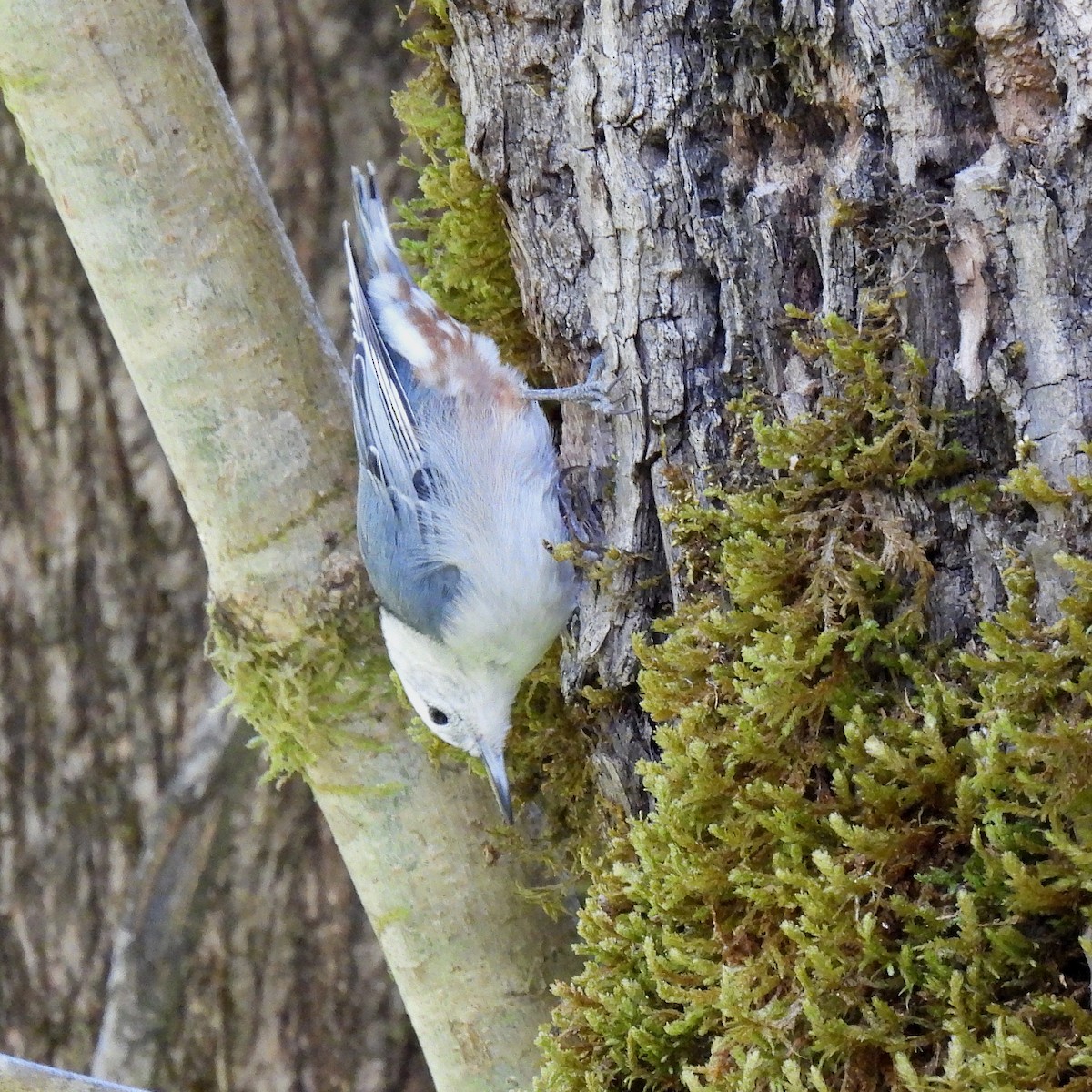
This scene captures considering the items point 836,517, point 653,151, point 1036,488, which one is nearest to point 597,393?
point 653,151

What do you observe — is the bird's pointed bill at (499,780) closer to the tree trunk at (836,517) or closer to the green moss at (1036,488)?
the tree trunk at (836,517)

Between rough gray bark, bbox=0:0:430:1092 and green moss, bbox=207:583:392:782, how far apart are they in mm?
1439

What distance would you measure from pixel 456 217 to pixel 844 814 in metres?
1.27

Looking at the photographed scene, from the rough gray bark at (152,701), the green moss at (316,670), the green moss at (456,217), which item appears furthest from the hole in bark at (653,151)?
the rough gray bark at (152,701)

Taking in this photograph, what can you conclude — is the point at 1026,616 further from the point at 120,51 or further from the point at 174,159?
the point at 120,51

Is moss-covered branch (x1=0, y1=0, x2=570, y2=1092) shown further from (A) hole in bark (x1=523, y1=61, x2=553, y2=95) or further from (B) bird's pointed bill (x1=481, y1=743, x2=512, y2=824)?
(A) hole in bark (x1=523, y1=61, x2=553, y2=95)

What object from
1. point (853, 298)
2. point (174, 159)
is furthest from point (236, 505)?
point (853, 298)

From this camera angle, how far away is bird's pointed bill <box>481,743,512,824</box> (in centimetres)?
205

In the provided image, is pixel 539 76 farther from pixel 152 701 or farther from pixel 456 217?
pixel 152 701

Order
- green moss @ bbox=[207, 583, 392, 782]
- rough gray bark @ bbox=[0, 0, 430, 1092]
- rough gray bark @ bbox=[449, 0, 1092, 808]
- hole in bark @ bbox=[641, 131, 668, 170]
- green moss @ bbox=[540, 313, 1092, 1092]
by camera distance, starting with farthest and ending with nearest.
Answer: rough gray bark @ bbox=[0, 0, 430, 1092] → green moss @ bbox=[207, 583, 392, 782] → hole in bark @ bbox=[641, 131, 668, 170] → rough gray bark @ bbox=[449, 0, 1092, 808] → green moss @ bbox=[540, 313, 1092, 1092]

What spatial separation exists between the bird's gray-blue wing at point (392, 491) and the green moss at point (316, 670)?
0.28 ft

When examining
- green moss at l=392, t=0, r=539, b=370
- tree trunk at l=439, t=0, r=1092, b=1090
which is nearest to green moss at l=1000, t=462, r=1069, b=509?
tree trunk at l=439, t=0, r=1092, b=1090

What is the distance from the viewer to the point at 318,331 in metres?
2.06

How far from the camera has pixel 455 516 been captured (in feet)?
8.09
